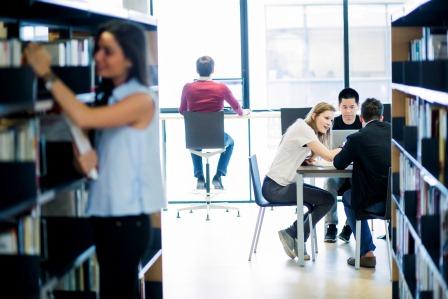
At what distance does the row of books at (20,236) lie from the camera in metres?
2.88

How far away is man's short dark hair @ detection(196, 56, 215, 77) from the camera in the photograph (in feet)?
27.4

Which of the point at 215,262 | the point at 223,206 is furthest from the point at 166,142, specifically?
the point at 215,262

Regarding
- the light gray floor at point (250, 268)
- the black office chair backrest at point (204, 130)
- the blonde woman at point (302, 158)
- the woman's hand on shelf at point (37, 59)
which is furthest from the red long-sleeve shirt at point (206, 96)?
the woman's hand on shelf at point (37, 59)

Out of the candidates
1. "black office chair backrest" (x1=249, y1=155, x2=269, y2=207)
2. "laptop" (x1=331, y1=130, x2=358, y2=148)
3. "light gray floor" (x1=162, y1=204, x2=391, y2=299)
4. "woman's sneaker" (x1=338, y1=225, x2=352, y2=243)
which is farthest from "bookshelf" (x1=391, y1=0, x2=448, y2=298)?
"woman's sneaker" (x1=338, y1=225, x2=352, y2=243)

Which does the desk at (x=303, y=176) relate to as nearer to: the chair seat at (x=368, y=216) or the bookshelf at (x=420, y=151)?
the chair seat at (x=368, y=216)

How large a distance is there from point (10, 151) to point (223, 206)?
5.46 meters

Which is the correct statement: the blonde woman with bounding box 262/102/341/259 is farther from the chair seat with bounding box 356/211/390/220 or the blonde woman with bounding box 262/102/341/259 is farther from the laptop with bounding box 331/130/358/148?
the chair seat with bounding box 356/211/390/220

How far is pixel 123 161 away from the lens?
128 inches

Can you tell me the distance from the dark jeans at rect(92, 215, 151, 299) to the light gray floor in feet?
6.59

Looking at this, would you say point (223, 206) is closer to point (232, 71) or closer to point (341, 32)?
point (232, 71)

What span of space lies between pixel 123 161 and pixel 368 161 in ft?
9.24

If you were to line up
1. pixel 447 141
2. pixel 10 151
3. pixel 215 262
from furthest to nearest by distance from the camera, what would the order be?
pixel 215 262 < pixel 447 141 < pixel 10 151

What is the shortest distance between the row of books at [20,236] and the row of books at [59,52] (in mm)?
520

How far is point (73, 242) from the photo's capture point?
362cm
